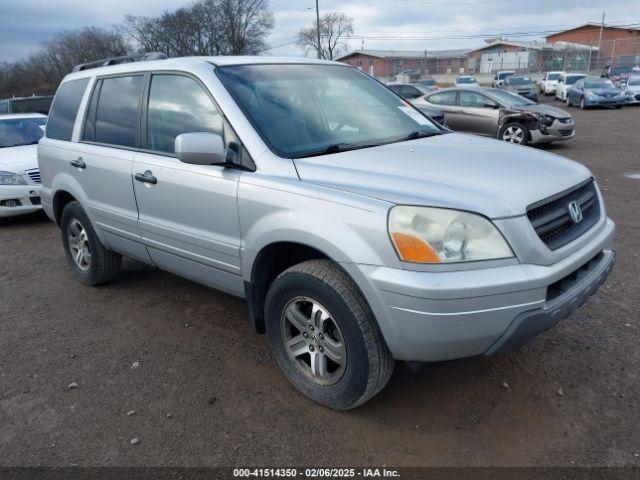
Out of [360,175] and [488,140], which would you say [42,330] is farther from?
[488,140]

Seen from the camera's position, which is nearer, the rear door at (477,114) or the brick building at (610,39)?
the rear door at (477,114)

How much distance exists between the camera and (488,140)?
370 centimetres

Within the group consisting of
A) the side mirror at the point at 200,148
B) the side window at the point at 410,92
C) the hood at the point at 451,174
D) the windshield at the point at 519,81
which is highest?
the side mirror at the point at 200,148

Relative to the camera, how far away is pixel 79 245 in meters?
5.00

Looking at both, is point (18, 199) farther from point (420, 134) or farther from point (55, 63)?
point (55, 63)

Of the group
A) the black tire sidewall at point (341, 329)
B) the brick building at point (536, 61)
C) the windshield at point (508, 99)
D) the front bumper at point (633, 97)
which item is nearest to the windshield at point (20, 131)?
the black tire sidewall at point (341, 329)

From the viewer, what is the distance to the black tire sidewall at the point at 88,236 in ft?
15.3

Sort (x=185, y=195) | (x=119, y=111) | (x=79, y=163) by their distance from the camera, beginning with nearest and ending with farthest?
(x=185, y=195) < (x=119, y=111) < (x=79, y=163)

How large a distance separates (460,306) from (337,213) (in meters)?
0.72

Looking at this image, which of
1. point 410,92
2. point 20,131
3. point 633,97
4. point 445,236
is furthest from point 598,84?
point 445,236

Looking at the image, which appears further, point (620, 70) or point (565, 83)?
point (620, 70)

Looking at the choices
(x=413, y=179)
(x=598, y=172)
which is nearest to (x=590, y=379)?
(x=413, y=179)

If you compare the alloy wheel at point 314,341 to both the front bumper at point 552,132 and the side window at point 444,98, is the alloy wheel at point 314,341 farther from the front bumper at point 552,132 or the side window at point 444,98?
the side window at point 444,98

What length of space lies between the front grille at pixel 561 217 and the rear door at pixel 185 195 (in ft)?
5.30
